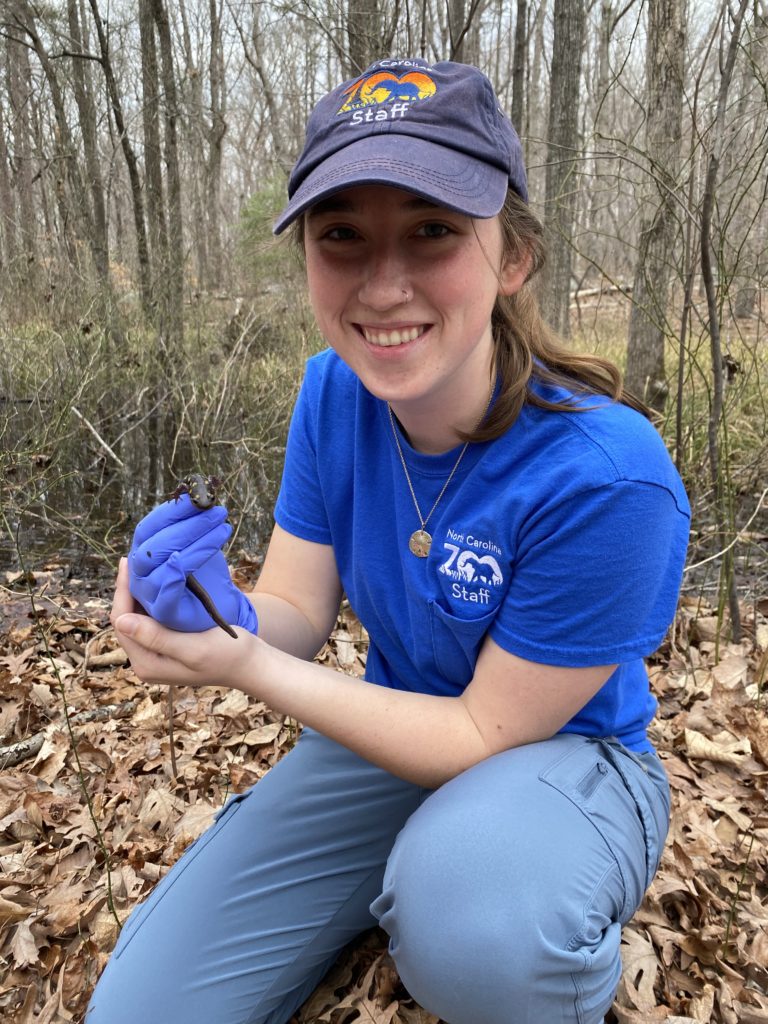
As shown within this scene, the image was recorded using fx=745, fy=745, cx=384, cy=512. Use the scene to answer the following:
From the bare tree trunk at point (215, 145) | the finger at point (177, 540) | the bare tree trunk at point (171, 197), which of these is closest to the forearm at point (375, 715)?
the finger at point (177, 540)

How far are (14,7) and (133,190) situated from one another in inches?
89.1

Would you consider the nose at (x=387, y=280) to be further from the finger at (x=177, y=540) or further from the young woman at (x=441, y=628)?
the finger at (x=177, y=540)

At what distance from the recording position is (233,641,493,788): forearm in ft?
4.42

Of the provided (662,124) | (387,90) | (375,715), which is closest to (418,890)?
(375,715)

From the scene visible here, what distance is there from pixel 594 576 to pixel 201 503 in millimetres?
671

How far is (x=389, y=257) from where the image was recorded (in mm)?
1244

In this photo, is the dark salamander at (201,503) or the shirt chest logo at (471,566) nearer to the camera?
the dark salamander at (201,503)

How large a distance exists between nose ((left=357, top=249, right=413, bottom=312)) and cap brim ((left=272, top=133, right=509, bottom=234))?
0.14 m

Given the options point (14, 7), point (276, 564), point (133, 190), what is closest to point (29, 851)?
point (276, 564)

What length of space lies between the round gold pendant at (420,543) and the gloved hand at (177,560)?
0.38 meters

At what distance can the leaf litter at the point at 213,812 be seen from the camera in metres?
1.62

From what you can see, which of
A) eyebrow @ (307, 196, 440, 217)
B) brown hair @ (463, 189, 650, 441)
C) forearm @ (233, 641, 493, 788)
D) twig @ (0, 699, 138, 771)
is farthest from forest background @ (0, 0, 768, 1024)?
forearm @ (233, 641, 493, 788)

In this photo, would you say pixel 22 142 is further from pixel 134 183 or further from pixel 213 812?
pixel 213 812

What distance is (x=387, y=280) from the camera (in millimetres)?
1254
